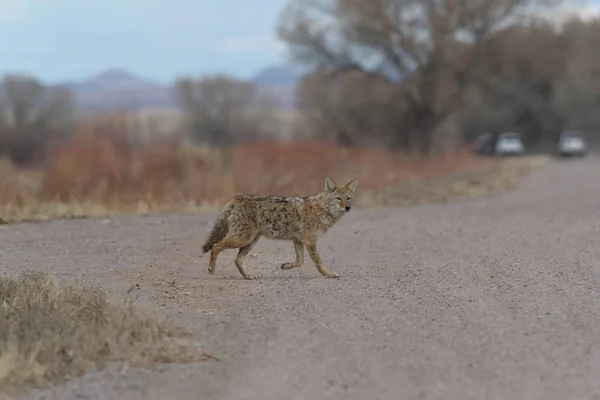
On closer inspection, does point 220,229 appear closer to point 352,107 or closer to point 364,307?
point 364,307

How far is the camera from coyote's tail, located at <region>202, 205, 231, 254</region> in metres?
12.7

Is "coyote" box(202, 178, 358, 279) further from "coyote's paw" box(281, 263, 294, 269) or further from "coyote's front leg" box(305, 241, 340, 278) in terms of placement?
"coyote's paw" box(281, 263, 294, 269)

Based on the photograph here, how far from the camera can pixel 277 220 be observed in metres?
12.7

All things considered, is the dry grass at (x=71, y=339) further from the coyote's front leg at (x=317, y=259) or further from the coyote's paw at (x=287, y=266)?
the coyote's paw at (x=287, y=266)

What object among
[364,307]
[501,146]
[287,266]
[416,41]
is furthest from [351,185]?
[501,146]

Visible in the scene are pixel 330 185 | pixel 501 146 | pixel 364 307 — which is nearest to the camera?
pixel 364 307

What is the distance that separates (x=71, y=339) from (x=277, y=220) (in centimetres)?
469

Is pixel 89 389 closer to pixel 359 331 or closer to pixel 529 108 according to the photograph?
pixel 359 331

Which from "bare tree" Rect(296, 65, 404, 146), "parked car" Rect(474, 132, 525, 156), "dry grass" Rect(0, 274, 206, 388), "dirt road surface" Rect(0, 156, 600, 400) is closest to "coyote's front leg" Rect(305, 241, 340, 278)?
"dirt road surface" Rect(0, 156, 600, 400)

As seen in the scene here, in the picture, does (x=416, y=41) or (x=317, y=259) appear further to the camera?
(x=416, y=41)

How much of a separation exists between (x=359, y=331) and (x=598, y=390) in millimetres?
2627

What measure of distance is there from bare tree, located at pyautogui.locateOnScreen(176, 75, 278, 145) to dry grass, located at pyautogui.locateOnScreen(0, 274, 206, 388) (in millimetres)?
66050

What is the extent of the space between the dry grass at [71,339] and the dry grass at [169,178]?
1151cm

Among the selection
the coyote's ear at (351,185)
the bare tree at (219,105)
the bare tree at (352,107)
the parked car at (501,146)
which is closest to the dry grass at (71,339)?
the coyote's ear at (351,185)
